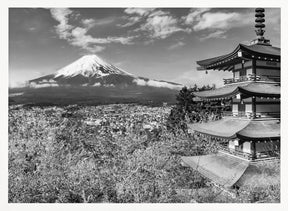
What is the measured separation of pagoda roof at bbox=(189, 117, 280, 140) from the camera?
4.57m

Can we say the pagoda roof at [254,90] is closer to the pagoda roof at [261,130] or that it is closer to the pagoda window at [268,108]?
the pagoda window at [268,108]

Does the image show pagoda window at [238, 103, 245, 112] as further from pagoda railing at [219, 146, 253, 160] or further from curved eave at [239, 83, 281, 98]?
pagoda railing at [219, 146, 253, 160]

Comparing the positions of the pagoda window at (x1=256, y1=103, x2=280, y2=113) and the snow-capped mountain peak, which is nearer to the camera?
the pagoda window at (x1=256, y1=103, x2=280, y2=113)

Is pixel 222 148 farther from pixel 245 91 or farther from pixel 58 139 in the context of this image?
pixel 58 139

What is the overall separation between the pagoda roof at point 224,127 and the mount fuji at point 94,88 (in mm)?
2890

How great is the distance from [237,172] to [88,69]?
24.8 ft

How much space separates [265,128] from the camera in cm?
488

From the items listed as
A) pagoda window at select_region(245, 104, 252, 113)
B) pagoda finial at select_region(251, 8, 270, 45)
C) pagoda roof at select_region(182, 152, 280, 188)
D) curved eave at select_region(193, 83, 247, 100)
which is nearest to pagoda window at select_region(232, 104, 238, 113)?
pagoda window at select_region(245, 104, 252, 113)

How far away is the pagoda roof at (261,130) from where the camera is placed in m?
4.53

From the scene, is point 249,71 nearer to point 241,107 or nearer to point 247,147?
point 241,107

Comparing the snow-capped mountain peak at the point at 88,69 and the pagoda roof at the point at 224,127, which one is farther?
the snow-capped mountain peak at the point at 88,69

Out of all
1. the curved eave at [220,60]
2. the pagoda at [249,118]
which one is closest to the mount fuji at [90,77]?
Answer: the curved eave at [220,60]
